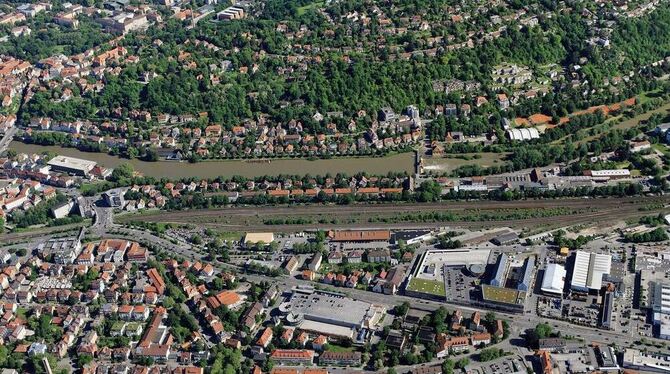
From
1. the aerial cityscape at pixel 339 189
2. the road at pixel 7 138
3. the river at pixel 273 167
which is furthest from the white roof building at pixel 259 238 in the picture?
the road at pixel 7 138

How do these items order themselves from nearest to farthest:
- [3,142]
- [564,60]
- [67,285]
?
[67,285]
[3,142]
[564,60]

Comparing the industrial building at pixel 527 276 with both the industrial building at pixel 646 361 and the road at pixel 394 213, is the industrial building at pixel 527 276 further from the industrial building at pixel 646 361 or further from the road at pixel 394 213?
the industrial building at pixel 646 361

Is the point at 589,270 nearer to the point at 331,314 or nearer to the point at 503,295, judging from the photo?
the point at 503,295

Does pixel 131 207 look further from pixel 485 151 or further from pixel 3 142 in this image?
pixel 485 151

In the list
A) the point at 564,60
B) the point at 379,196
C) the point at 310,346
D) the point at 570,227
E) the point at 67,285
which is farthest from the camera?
the point at 564,60

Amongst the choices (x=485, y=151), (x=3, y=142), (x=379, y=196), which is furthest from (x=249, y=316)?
(x=3, y=142)

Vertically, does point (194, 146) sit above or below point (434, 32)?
below

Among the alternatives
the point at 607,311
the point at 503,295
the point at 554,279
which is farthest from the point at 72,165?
the point at 607,311
